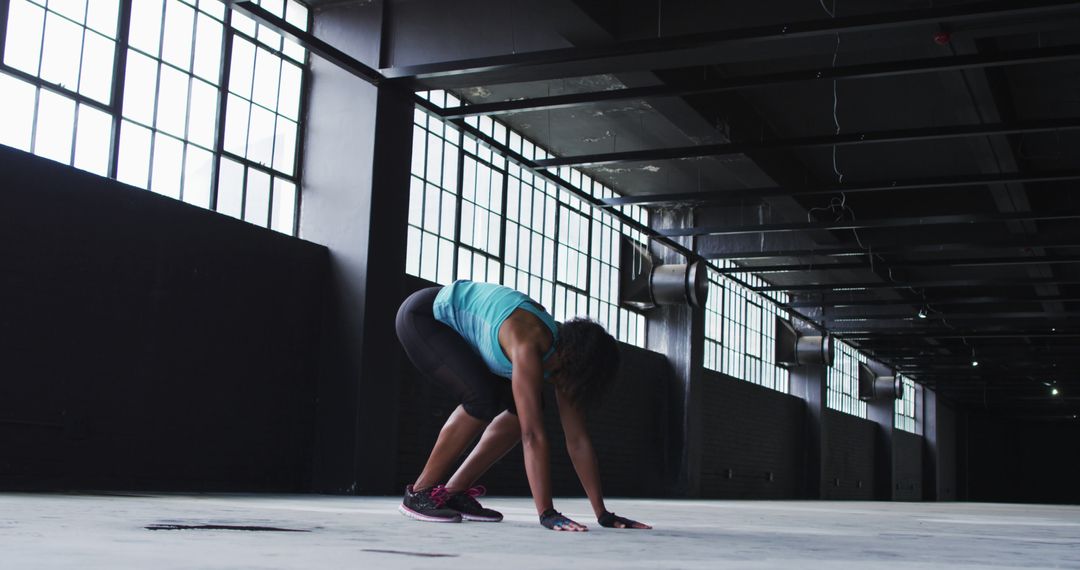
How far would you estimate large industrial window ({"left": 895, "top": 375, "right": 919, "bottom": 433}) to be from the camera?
28984 millimetres

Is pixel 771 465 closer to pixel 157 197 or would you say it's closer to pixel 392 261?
pixel 392 261

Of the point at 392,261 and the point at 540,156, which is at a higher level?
the point at 540,156

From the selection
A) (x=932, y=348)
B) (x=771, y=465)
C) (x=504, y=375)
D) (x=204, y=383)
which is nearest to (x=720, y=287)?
(x=771, y=465)

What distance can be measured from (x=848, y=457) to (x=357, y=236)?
55.5 ft

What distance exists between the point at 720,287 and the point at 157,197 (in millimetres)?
11260

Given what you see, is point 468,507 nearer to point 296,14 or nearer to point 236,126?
point 236,126

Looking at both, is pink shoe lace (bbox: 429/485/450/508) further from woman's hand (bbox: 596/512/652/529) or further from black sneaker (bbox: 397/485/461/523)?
woman's hand (bbox: 596/512/652/529)

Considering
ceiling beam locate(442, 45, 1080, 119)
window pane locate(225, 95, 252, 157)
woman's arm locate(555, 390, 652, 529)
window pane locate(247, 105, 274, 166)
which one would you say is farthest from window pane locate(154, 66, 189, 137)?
woman's arm locate(555, 390, 652, 529)

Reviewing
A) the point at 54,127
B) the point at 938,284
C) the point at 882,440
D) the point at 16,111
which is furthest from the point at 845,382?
the point at 16,111

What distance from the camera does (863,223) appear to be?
1236cm

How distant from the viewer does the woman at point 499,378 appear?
3.38 m

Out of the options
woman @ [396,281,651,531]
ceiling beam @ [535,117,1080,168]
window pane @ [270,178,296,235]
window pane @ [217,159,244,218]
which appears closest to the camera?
woman @ [396,281,651,531]

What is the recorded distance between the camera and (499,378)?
3.90 m

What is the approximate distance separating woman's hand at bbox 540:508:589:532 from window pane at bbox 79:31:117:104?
5.05 m
